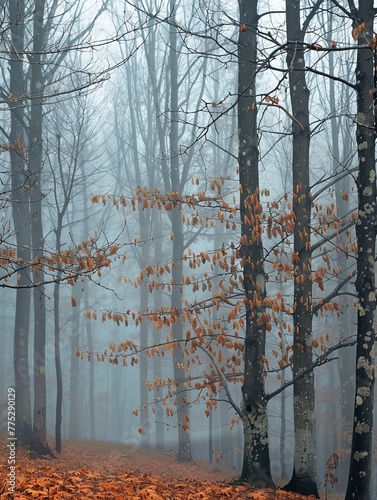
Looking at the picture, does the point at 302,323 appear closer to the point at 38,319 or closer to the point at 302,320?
the point at 302,320

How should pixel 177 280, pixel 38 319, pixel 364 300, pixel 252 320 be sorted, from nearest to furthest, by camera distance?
pixel 364 300, pixel 252 320, pixel 38 319, pixel 177 280

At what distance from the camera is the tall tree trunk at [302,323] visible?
8375 mm

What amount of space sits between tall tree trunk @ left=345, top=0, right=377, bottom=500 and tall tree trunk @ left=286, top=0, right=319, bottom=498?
1.06 m

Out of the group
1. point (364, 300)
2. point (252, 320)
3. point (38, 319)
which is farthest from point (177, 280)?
point (364, 300)

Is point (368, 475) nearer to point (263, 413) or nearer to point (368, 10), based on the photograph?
point (263, 413)

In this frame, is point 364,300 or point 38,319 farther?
point 38,319

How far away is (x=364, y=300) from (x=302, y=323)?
1.82 meters

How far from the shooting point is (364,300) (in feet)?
22.8

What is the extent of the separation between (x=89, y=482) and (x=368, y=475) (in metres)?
3.28

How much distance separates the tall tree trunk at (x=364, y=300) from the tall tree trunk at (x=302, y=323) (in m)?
1.06

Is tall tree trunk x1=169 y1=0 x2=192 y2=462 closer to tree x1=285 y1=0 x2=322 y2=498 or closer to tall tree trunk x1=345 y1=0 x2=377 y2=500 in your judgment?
tree x1=285 y1=0 x2=322 y2=498

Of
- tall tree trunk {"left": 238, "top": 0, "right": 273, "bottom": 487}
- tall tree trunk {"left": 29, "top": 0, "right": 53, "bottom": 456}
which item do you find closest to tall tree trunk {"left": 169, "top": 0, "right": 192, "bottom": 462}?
tall tree trunk {"left": 29, "top": 0, "right": 53, "bottom": 456}

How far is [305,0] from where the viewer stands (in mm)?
16703

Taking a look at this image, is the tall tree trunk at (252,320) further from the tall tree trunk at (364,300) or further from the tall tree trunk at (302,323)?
the tall tree trunk at (364,300)
